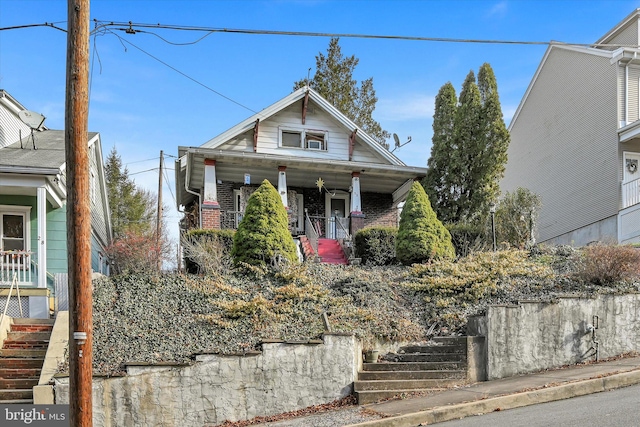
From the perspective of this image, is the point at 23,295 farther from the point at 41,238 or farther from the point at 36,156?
the point at 36,156

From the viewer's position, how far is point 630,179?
2117 centimetres

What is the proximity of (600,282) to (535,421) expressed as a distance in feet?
19.3

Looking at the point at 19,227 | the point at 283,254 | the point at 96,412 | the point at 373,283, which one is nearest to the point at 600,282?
the point at 373,283

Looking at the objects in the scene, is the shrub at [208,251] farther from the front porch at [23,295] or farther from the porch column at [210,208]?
the front porch at [23,295]

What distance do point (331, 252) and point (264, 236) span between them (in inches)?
204

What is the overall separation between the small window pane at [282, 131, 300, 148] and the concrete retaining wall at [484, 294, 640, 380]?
11.8 m

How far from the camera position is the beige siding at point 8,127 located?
18.1 metres

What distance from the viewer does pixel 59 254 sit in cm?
1733

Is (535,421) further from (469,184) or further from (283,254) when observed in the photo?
(469,184)

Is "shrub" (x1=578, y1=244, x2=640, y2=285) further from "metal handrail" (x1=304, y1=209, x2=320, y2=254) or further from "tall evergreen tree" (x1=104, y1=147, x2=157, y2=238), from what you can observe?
"tall evergreen tree" (x1=104, y1=147, x2=157, y2=238)

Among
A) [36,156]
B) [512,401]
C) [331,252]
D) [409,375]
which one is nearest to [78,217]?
[409,375]

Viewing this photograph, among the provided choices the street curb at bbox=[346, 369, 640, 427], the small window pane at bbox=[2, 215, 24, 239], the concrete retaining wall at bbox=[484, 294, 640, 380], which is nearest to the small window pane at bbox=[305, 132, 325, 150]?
the small window pane at bbox=[2, 215, 24, 239]

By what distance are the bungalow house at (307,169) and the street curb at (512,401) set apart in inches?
424

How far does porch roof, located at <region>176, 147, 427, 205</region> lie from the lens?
800 inches
